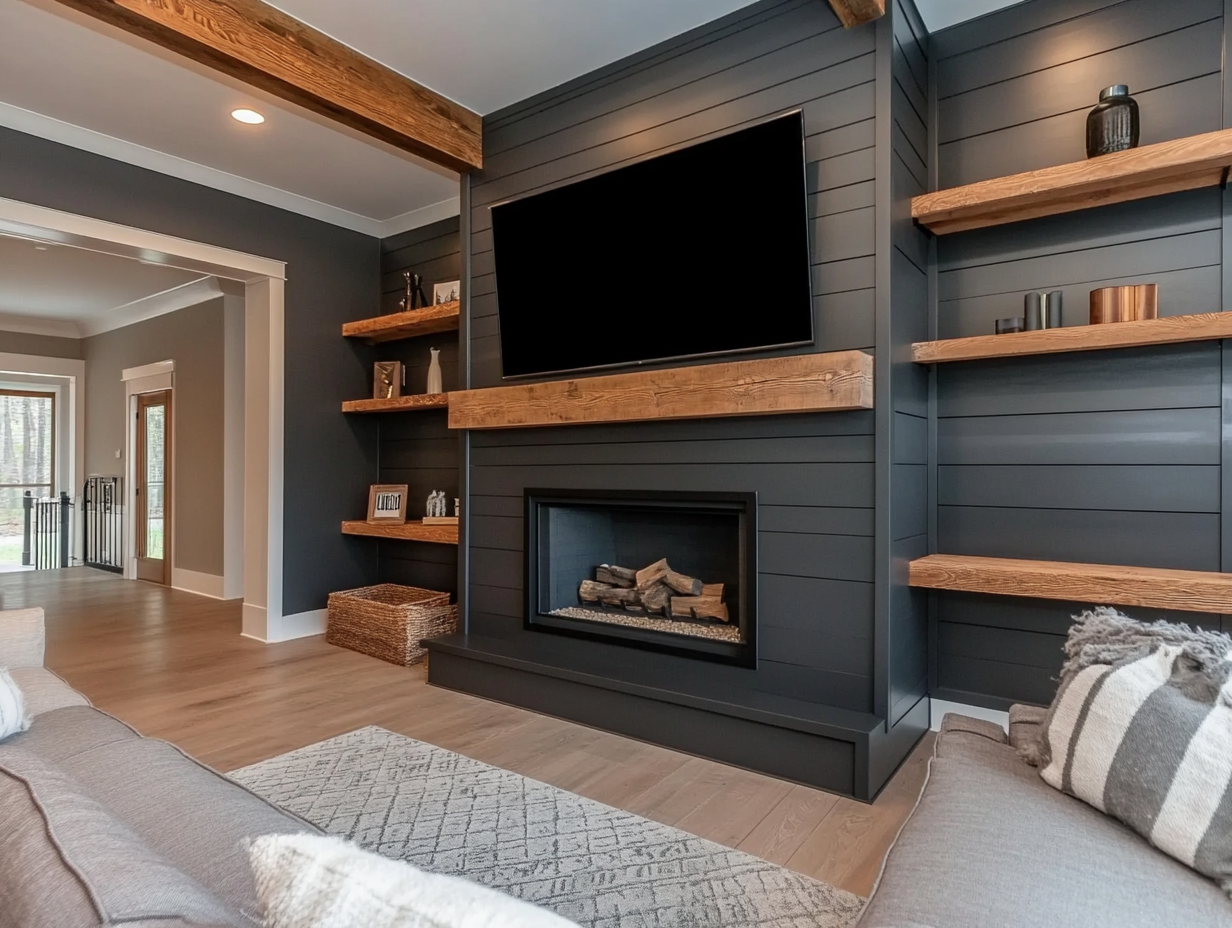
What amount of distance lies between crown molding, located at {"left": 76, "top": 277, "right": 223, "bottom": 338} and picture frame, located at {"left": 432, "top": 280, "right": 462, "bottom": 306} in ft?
7.08

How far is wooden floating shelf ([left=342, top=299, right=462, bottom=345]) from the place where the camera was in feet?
13.4

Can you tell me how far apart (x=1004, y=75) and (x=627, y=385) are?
1.85 m

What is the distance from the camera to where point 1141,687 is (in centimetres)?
116

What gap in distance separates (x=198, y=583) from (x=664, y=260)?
5455 millimetres

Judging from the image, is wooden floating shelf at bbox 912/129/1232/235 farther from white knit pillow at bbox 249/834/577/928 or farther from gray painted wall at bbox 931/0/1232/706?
white knit pillow at bbox 249/834/577/928

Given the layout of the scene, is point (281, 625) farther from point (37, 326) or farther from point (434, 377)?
point (37, 326)

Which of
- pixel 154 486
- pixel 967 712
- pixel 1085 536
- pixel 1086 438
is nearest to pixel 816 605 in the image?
pixel 967 712

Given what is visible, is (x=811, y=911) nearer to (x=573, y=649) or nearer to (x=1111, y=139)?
(x=573, y=649)

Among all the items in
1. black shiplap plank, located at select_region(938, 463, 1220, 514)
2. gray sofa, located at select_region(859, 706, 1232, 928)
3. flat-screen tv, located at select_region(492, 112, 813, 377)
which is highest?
flat-screen tv, located at select_region(492, 112, 813, 377)

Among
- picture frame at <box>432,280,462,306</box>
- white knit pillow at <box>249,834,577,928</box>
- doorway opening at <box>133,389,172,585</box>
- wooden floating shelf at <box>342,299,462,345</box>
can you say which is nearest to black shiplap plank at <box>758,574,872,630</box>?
white knit pillow at <box>249,834,577,928</box>

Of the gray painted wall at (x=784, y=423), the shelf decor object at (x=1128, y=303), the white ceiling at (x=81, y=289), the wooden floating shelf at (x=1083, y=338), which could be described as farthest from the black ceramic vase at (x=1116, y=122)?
the white ceiling at (x=81, y=289)

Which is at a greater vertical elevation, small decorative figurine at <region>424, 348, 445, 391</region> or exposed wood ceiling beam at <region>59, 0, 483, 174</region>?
exposed wood ceiling beam at <region>59, 0, 483, 174</region>

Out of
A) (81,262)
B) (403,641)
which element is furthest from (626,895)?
(81,262)

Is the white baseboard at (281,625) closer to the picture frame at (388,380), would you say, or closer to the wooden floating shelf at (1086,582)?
the picture frame at (388,380)
